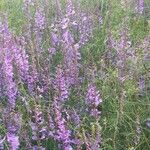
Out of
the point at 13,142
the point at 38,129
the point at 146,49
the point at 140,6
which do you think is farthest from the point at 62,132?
the point at 140,6

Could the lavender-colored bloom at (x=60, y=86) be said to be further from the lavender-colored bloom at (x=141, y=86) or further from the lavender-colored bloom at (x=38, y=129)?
the lavender-colored bloom at (x=141, y=86)

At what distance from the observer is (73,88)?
11.0ft

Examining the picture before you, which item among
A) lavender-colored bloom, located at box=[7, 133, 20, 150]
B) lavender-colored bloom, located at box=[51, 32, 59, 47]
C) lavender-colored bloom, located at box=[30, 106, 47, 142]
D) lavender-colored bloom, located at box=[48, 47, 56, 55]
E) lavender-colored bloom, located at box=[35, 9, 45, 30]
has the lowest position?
lavender-colored bloom, located at box=[7, 133, 20, 150]

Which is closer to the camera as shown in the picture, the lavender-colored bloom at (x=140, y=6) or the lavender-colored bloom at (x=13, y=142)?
the lavender-colored bloom at (x=13, y=142)

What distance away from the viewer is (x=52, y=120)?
3.00m

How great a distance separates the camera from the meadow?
281 cm

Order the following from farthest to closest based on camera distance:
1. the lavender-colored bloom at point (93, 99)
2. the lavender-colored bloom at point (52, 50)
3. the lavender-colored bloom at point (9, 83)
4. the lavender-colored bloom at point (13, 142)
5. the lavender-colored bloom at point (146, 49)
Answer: the lavender-colored bloom at point (52, 50), the lavender-colored bloom at point (146, 49), the lavender-colored bloom at point (9, 83), the lavender-colored bloom at point (93, 99), the lavender-colored bloom at point (13, 142)

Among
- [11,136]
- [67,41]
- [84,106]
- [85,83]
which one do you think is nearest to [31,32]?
[67,41]

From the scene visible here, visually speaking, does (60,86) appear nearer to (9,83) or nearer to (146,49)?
(9,83)

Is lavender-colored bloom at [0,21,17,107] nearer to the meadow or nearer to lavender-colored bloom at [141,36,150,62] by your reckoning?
the meadow

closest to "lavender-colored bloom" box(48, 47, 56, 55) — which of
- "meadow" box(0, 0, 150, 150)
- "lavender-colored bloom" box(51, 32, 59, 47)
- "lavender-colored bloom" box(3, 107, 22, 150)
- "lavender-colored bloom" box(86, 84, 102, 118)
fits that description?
"meadow" box(0, 0, 150, 150)

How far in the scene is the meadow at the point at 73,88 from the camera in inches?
111

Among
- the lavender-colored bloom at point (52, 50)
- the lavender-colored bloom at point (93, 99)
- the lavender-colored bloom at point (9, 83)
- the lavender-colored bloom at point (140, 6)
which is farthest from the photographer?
the lavender-colored bloom at point (140, 6)

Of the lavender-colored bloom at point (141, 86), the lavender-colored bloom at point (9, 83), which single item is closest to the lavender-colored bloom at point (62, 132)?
the lavender-colored bloom at point (9, 83)
